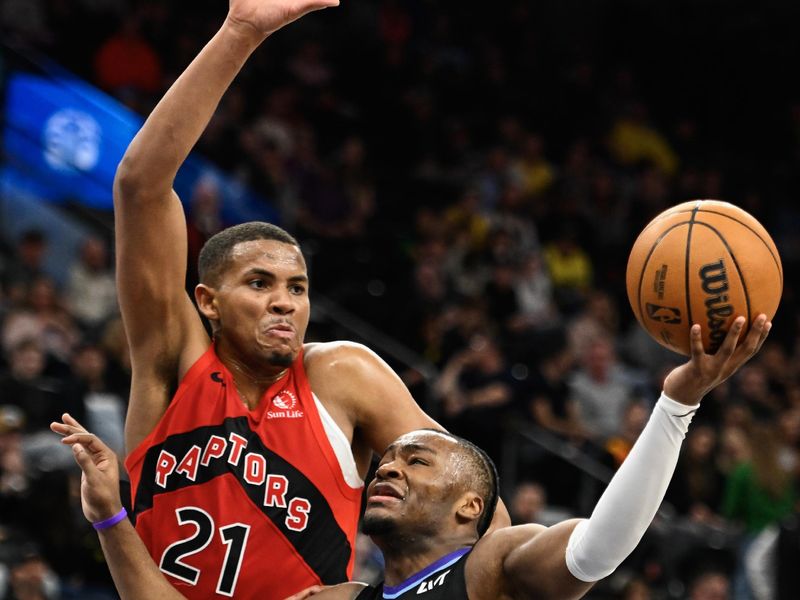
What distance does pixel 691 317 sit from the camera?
3227 millimetres

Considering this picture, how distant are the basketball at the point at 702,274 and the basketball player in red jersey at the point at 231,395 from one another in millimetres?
906

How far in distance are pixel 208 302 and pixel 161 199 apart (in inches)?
15.5

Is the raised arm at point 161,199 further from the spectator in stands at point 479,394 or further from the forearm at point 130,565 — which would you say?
the spectator in stands at point 479,394

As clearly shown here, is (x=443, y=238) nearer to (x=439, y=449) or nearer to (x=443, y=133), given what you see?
(x=443, y=133)

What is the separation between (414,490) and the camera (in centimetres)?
365

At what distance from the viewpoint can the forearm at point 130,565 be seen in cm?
355

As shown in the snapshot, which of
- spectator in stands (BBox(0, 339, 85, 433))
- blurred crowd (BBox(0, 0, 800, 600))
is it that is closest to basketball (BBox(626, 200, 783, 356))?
blurred crowd (BBox(0, 0, 800, 600))

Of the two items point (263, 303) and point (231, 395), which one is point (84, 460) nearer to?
point (231, 395)

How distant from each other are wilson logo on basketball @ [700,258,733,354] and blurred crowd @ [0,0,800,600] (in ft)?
14.4

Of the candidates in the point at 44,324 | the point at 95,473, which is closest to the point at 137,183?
the point at 95,473

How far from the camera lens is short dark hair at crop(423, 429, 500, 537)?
3.73m

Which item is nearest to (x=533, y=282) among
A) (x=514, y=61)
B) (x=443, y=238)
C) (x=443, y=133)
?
(x=443, y=238)

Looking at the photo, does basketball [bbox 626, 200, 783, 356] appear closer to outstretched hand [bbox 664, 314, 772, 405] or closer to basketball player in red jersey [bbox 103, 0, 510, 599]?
outstretched hand [bbox 664, 314, 772, 405]

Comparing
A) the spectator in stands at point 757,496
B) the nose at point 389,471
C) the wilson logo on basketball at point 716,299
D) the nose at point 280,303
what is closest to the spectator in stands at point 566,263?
the spectator in stands at point 757,496
